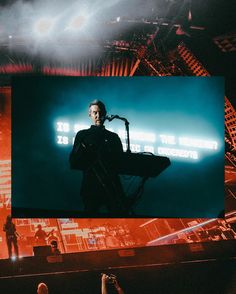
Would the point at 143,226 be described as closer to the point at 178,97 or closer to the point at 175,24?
the point at 178,97

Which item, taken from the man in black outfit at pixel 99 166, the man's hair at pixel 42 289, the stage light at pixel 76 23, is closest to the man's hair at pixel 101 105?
the man in black outfit at pixel 99 166

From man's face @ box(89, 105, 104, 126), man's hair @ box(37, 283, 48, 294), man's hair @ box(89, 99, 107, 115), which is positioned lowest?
man's hair @ box(37, 283, 48, 294)

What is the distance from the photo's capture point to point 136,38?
561 cm

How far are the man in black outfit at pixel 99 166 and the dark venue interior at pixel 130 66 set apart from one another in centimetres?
75

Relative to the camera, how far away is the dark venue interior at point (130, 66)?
3.89 meters

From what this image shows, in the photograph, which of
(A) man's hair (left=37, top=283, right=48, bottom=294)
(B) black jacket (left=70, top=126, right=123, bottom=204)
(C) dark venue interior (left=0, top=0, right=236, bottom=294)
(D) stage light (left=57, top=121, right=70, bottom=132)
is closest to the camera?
(A) man's hair (left=37, top=283, right=48, bottom=294)

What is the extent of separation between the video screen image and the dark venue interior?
614 mm

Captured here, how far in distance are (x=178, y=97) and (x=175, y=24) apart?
1.01 m

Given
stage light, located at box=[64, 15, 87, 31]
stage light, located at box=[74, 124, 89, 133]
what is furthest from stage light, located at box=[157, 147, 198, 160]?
stage light, located at box=[64, 15, 87, 31]

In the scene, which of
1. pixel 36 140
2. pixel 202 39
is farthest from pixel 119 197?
pixel 202 39

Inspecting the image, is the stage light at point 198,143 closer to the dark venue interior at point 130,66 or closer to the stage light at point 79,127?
the dark venue interior at point 130,66

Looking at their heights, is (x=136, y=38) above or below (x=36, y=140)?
above

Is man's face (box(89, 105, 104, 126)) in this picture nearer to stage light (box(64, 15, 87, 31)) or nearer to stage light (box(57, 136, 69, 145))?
stage light (box(57, 136, 69, 145))

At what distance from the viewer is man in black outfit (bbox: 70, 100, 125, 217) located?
5.15 metres
